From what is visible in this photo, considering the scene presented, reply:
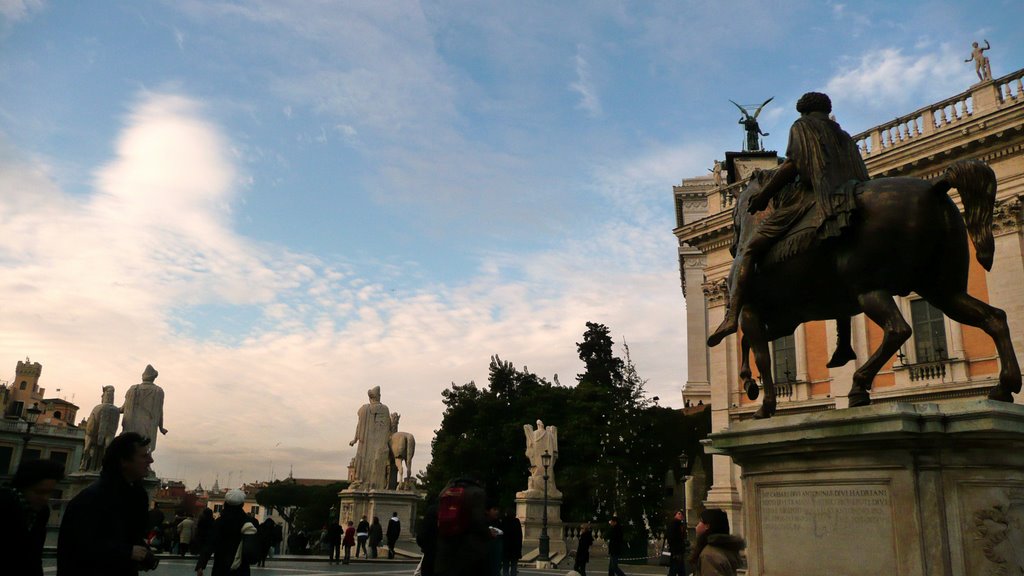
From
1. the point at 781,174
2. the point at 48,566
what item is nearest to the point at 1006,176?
the point at 781,174

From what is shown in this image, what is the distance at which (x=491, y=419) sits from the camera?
4466 centimetres

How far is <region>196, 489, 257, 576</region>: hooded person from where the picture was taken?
7.96 metres

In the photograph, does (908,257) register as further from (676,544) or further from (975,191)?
(676,544)

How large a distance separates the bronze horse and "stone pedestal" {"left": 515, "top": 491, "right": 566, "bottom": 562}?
19.4 metres

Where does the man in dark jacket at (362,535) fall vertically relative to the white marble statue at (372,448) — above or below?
below

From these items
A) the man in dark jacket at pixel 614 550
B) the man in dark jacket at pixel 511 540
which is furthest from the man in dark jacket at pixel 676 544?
the man in dark jacket at pixel 511 540

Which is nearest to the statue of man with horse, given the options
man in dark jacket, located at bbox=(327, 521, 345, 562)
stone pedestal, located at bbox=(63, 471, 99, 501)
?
stone pedestal, located at bbox=(63, 471, 99, 501)

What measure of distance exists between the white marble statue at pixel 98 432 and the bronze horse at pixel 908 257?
18.0 meters

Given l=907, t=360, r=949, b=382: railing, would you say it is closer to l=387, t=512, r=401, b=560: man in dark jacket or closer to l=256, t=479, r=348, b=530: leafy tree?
l=387, t=512, r=401, b=560: man in dark jacket

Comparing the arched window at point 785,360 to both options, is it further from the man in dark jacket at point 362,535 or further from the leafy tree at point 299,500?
the leafy tree at point 299,500

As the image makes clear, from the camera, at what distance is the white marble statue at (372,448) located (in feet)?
75.4

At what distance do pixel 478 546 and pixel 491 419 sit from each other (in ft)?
135

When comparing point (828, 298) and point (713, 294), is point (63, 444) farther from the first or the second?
point (828, 298)

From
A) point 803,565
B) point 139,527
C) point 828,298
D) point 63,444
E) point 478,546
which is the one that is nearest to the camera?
point 139,527
